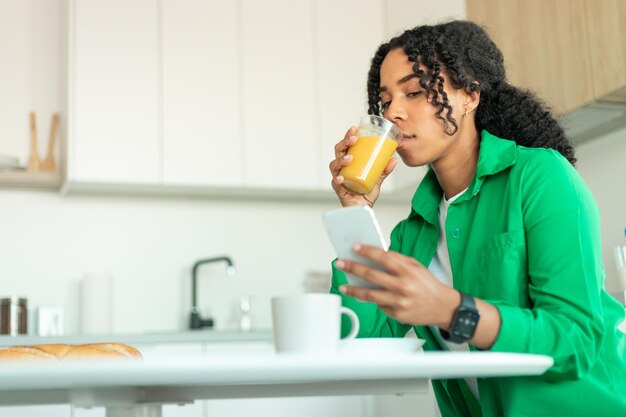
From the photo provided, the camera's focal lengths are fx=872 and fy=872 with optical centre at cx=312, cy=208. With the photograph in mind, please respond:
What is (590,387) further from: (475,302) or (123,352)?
(123,352)

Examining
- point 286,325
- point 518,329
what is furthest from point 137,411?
point 518,329

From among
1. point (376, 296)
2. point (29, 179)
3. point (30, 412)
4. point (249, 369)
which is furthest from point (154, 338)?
point (249, 369)

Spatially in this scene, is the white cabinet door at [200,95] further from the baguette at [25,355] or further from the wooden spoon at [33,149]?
the baguette at [25,355]

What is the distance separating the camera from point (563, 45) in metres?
2.93

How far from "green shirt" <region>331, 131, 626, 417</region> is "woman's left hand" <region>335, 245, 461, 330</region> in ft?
0.35

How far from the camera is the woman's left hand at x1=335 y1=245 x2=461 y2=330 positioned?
0.98 metres

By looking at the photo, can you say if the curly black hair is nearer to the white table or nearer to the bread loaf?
the bread loaf

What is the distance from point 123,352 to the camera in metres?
1.25

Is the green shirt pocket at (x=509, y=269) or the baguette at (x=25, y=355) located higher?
the green shirt pocket at (x=509, y=269)

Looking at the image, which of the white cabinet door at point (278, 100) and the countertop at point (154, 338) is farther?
the white cabinet door at point (278, 100)

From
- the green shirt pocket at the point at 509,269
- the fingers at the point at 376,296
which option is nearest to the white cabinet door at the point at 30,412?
the green shirt pocket at the point at 509,269

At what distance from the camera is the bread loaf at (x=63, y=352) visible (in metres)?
1.19

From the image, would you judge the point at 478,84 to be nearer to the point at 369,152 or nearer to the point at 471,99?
the point at 471,99

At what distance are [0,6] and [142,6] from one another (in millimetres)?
711
